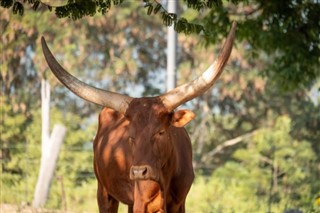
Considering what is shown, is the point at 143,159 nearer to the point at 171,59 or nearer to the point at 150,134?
the point at 150,134

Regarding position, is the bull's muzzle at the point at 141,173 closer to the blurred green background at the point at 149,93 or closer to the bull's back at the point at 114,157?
the bull's back at the point at 114,157

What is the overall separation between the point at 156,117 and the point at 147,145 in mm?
286

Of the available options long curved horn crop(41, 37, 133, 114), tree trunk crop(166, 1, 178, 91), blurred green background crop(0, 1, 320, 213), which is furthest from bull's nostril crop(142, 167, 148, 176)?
blurred green background crop(0, 1, 320, 213)

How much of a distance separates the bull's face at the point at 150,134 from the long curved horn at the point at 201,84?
9 cm

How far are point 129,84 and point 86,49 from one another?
2293mm

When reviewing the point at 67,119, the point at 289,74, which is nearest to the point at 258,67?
the point at 67,119

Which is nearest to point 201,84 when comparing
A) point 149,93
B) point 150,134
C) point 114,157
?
point 150,134

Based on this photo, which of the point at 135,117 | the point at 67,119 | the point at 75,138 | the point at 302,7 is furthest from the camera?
the point at 67,119

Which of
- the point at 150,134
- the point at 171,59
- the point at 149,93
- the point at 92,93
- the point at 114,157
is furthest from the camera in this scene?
the point at 149,93

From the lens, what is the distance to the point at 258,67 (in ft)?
115

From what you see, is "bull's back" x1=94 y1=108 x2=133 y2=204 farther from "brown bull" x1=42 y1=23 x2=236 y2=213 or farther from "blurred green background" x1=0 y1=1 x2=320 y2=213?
"blurred green background" x1=0 y1=1 x2=320 y2=213

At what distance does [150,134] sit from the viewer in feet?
23.6

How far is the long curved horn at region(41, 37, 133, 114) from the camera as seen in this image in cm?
770

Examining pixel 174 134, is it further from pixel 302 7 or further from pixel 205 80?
pixel 302 7
